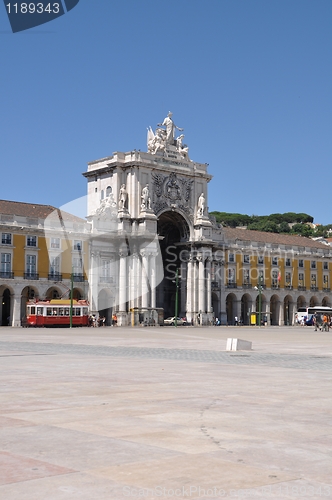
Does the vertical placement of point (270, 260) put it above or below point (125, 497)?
above

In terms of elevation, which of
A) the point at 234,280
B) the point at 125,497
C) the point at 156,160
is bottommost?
the point at 125,497

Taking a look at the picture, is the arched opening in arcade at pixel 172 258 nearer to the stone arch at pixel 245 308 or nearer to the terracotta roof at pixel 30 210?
the terracotta roof at pixel 30 210

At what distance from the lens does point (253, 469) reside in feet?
22.6

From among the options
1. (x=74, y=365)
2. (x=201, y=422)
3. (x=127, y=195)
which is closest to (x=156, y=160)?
(x=127, y=195)

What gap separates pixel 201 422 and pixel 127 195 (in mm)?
75807

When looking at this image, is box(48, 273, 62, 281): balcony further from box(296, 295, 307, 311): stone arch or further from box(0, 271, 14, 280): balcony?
box(296, 295, 307, 311): stone arch

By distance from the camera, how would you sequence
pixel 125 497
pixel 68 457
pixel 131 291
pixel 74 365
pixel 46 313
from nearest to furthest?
pixel 125 497 < pixel 68 457 < pixel 74 365 < pixel 46 313 < pixel 131 291

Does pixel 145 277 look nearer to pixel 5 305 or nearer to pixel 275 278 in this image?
pixel 5 305

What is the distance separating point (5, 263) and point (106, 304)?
567 inches

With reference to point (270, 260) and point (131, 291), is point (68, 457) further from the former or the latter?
point (270, 260)

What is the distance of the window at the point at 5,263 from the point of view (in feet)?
246

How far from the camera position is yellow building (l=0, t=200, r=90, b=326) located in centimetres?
7562

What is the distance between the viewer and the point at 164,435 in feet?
28.3

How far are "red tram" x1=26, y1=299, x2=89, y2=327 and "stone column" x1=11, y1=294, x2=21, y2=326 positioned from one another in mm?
5085
